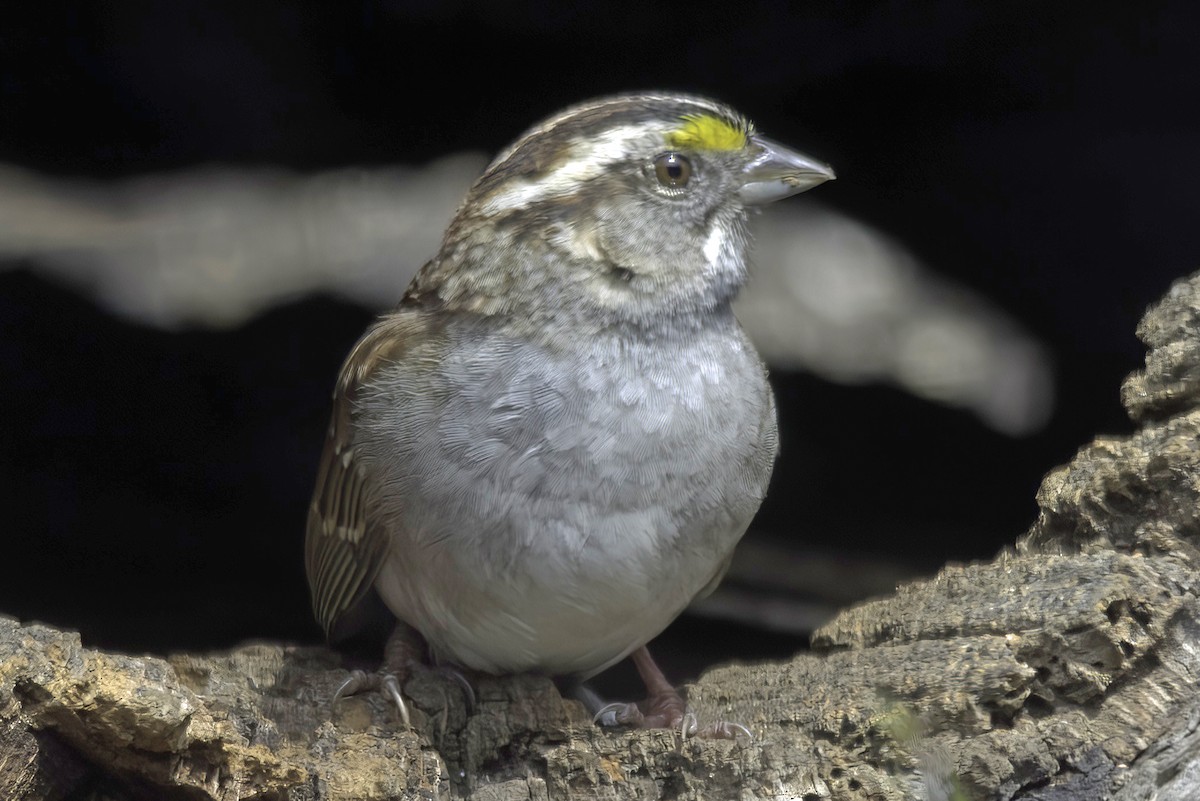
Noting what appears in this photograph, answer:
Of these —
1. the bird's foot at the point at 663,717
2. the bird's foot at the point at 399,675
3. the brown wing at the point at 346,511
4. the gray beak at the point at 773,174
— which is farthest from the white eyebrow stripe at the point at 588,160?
the bird's foot at the point at 663,717

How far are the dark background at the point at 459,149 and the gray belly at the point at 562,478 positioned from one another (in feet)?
5.54

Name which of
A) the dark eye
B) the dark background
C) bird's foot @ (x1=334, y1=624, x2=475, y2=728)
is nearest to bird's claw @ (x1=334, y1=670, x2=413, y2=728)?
bird's foot @ (x1=334, y1=624, x2=475, y2=728)

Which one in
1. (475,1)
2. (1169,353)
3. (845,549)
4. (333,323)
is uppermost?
(475,1)

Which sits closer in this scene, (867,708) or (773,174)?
(867,708)

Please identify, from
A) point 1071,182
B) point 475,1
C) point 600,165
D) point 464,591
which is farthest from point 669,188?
point 1071,182

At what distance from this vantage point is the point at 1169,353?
2598 millimetres

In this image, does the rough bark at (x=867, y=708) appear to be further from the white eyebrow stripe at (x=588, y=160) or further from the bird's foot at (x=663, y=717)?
the white eyebrow stripe at (x=588, y=160)

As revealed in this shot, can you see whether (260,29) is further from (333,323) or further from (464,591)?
(464,591)

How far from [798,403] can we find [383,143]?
167cm

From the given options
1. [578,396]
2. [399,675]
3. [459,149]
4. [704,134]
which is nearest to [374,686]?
[399,675]

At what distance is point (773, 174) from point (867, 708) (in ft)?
3.53

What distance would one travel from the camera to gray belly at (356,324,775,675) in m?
2.39

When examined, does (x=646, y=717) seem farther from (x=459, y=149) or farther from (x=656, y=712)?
(x=459, y=149)

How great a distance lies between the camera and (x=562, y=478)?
2.38 metres
